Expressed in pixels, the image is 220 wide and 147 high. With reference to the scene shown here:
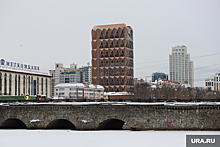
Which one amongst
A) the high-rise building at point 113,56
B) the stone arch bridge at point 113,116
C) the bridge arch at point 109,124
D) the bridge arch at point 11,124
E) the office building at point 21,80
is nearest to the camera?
the stone arch bridge at point 113,116

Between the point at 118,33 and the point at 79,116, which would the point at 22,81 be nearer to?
the point at 118,33

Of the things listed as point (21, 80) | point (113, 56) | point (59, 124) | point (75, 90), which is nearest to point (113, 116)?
point (59, 124)

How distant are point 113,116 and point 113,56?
415ft

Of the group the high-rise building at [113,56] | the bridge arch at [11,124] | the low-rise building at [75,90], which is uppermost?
the high-rise building at [113,56]

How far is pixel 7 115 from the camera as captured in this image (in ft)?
202

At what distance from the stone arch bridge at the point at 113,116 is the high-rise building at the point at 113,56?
116834mm

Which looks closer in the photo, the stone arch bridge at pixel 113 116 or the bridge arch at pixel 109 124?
the stone arch bridge at pixel 113 116

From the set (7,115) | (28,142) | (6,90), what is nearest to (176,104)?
(28,142)

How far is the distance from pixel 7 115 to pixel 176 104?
32577mm

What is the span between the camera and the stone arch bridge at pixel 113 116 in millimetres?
51125

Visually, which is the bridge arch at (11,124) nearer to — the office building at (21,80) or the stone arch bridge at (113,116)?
the stone arch bridge at (113,116)

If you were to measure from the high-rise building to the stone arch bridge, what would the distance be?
117 m

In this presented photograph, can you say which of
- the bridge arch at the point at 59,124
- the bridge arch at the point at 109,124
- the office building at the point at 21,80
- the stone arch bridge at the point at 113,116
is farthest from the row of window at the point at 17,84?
the bridge arch at the point at 109,124

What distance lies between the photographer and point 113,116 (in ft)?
182
